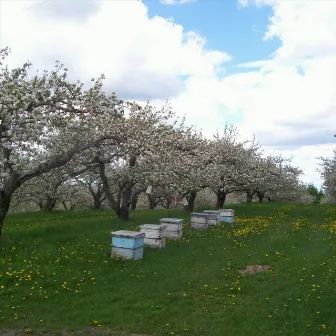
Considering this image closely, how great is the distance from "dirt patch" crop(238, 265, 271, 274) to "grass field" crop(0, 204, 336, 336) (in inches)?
9.0

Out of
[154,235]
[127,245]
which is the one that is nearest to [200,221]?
[154,235]

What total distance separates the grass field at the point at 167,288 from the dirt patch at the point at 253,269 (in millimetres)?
229

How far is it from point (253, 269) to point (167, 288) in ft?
12.7

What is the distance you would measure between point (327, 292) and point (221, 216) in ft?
48.0

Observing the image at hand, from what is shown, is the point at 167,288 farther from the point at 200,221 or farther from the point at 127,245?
the point at 200,221

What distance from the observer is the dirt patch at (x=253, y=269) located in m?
13.5

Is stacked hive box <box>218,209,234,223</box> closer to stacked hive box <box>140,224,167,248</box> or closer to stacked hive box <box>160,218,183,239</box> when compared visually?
stacked hive box <box>160,218,183,239</box>

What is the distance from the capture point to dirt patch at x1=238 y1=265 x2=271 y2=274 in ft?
44.3

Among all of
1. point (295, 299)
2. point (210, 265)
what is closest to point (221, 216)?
point (210, 265)

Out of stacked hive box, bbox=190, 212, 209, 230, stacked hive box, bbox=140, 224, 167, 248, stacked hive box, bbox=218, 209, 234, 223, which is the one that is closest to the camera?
stacked hive box, bbox=140, 224, 167, 248

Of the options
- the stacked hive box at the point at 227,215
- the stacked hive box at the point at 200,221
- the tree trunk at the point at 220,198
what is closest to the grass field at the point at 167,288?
the stacked hive box at the point at 200,221

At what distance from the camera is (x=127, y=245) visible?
554 inches

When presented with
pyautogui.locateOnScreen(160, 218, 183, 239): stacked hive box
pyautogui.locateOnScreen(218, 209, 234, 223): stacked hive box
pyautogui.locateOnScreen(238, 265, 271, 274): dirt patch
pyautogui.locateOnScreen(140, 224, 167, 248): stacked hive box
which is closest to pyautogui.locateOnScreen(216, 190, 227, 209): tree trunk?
pyautogui.locateOnScreen(218, 209, 234, 223): stacked hive box

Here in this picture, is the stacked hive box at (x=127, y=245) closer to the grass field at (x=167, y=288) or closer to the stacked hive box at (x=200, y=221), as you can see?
the grass field at (x=167, y=288)
